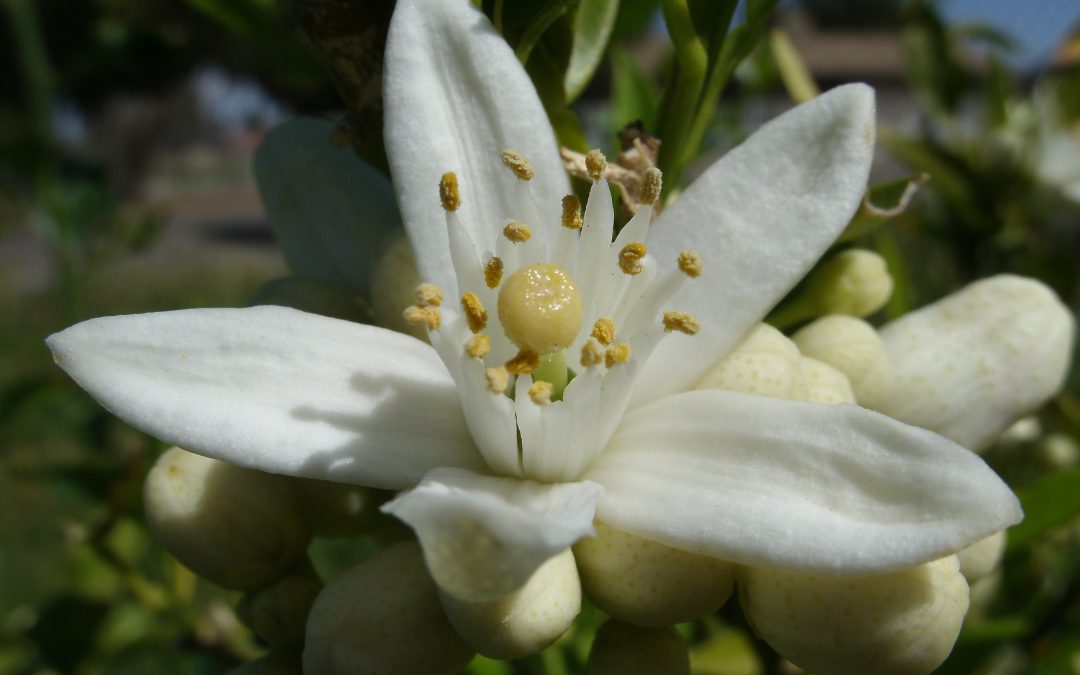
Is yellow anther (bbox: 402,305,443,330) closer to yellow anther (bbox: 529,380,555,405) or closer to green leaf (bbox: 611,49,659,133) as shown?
yellow anther (bbox: 529,380,555,405)

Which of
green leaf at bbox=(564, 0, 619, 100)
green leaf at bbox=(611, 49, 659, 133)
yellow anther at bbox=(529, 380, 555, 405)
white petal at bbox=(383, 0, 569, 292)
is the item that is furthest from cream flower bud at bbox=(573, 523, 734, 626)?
green leaf at bbox=(611, 49, 659, 133)

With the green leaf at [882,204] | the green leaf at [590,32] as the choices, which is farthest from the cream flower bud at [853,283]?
the green leaf at [590,32]

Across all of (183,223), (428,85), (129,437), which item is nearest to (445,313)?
(428,85)

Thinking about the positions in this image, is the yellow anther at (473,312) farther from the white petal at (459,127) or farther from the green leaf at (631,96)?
the green leaf at (631,96)

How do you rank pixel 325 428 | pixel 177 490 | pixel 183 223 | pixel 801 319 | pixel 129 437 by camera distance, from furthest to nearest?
pixel 183 223, pixel 129 437, pixel 801 319, pixel 177 490, pixel 325 428

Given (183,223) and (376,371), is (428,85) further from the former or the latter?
(183,223)
